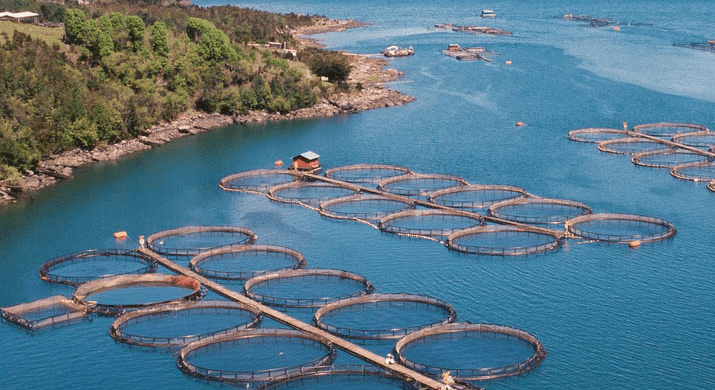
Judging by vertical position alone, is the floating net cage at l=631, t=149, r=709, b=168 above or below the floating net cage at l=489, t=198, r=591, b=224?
above

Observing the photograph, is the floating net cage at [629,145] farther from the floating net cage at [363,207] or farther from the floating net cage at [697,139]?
the floating net cage at [363,207]

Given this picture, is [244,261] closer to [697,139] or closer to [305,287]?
[305,287]

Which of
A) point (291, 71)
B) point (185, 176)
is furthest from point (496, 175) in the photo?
point (291, 71)

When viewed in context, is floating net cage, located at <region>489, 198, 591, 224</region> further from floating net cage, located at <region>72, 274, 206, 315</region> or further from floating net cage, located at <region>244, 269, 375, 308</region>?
floating net cage, located at <region>72, 274, 206, 315</region>

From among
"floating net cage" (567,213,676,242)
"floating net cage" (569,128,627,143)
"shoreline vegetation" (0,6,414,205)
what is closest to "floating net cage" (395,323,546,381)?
"floating net cage" (567,213,676,242)

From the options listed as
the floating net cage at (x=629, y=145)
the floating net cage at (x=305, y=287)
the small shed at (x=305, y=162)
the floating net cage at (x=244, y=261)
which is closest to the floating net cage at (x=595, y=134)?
the floating net cage at (x=629, y=145)

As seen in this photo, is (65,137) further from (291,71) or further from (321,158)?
(291,71)

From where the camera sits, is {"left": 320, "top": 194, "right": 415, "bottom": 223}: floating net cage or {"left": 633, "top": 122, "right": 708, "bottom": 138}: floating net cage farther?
{"left": 633, "top": 122, "right": 708, "bottom": 138}: floating net cage
